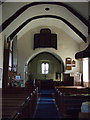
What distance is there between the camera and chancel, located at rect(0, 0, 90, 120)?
607cm

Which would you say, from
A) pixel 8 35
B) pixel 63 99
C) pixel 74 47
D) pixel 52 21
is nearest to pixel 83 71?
pixel 74 47

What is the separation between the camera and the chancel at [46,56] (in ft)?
19.9

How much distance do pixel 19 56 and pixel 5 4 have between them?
20.1 feet

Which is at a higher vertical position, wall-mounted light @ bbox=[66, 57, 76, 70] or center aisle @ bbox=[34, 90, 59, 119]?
wall-mounted light @ bbox=[66, 57, 76, 70]

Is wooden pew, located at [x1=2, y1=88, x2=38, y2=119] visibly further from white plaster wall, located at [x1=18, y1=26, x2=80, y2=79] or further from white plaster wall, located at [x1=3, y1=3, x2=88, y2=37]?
white plaster wall, located at [x1=18, y1=26, x2=80, y2=79]

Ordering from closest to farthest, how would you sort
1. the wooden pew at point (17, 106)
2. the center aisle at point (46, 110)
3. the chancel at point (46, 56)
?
the wooden pew at point (17, 106), the chancel at point (46, 56), the center aisle at point (46, 110)

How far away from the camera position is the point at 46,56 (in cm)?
1902

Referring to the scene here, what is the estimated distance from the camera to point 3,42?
10.5 meters

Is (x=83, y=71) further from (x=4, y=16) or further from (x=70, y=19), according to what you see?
(x=4, y=16)

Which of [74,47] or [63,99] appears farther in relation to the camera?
[74,47]

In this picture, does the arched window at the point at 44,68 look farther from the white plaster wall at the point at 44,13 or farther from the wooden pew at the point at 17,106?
the wooden pew at the point at 17,106

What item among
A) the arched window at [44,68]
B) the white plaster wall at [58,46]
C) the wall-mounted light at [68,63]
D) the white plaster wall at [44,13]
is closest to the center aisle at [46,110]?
the white plaster wall at [44,13]

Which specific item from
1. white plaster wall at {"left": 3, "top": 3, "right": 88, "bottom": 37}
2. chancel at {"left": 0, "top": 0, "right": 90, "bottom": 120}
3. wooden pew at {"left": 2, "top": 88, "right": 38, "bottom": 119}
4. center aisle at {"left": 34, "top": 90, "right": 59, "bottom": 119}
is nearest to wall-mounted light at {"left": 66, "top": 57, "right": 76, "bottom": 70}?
chancel at {"left": 0, "top": 0, "right": 90, "bottom": 120}

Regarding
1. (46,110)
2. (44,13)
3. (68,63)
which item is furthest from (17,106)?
(68,63)
